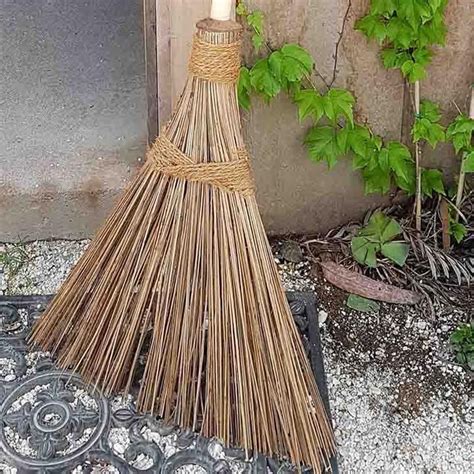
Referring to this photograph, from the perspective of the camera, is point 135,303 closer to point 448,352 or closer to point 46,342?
point 46,342

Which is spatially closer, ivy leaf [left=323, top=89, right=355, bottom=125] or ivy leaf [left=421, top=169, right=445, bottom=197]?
ivy leaf [left=323, top=89, right=355, bottom=125]

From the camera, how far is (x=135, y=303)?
6.25 feet

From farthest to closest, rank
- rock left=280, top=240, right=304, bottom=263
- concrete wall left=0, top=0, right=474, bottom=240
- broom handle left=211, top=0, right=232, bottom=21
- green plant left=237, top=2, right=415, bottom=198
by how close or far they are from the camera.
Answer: rock left=280, top=240, right=304, bottom=263 → concrete wall left=0, top=0, right=474, bottom=240 → green plant left=237, top=2, right=415, bottom=198 → broom handle left=211, top=0, right=232, bottom=21

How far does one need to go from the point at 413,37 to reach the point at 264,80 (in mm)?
360

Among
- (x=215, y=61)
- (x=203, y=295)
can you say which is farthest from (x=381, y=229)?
(x=215, y=61)

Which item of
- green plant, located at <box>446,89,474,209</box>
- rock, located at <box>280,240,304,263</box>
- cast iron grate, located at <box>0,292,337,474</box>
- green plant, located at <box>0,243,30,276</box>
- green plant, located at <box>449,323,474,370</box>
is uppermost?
green plant, located at <box>446,89,474,209</box>

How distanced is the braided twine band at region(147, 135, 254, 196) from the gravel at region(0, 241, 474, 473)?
22.4 inches

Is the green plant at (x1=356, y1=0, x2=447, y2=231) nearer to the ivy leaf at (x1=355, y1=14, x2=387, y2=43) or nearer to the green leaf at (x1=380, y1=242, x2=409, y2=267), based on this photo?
the ivy leaf at (x1=355, y1=14, x2=387, y2=43)

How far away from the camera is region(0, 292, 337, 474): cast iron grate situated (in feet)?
6.18

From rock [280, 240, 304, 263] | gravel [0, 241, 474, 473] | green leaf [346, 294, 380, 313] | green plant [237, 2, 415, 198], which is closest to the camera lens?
gravel [0, 241, 474, 473]

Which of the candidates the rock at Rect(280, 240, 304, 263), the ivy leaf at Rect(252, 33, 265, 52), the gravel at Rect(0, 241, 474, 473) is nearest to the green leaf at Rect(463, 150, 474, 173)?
the gravel at Rect(0, 241, 474, 473)

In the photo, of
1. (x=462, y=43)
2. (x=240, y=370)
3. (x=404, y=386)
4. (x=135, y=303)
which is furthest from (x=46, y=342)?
(x=462, y=43)

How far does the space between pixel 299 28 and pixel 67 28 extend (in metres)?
0.57

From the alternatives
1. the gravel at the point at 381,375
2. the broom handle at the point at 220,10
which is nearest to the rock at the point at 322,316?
the gravel at the point at 381,375
